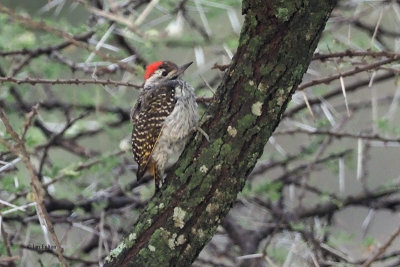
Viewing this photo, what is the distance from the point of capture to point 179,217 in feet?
11.7

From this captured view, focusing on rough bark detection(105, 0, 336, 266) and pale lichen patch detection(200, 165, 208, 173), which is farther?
pale lichen patch detection(200, 165, 208, 173)

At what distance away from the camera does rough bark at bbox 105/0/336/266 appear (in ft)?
10.8

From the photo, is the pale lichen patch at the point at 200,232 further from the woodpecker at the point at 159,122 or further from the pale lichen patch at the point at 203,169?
the woodpecker at the point at 159,122

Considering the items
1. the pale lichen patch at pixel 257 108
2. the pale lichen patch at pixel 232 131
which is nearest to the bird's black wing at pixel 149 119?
the pale lichen patch at pixel 232 131

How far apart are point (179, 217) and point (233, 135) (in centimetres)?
44

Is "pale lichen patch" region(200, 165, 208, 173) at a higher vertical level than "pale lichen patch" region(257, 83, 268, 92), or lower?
lower

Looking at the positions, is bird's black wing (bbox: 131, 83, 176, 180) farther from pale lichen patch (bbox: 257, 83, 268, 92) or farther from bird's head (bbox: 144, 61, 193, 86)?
pale lichen patch (bbox: 257, 83, 268, 92)

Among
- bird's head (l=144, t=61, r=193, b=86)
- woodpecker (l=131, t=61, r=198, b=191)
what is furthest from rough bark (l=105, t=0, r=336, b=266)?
bird's head (l=144, t=61, r=193, b=86)

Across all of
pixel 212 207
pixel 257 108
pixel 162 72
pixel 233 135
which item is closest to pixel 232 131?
pixel 233 135

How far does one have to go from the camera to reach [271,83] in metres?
3.37

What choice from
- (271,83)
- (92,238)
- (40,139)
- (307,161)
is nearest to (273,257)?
(307,161)

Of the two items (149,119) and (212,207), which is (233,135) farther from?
(149,119)

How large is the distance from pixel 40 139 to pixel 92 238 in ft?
3.43

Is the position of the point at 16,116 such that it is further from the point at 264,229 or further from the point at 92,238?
the point at 264,229
